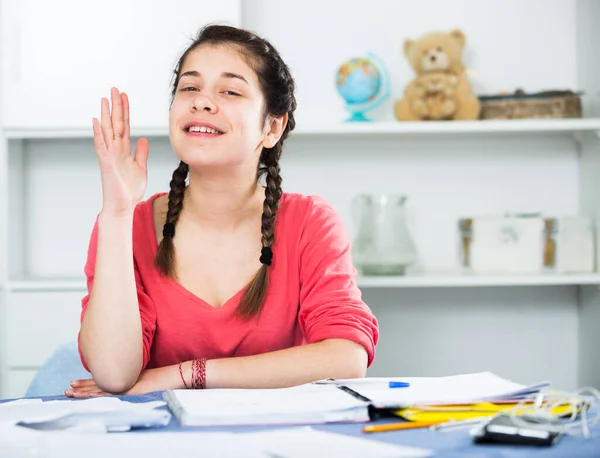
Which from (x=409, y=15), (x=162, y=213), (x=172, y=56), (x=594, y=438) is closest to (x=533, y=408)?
(x=594, y=438)

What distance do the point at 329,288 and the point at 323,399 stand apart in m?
0.56

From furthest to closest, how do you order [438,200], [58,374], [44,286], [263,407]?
[438,200]
[44,286]
[58,374]
[263,407]

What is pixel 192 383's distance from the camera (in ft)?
4.42

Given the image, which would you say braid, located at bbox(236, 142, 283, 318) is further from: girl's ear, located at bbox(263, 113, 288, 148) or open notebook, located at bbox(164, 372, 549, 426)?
open notebook, located at bbox(164, 372, 549, 426)

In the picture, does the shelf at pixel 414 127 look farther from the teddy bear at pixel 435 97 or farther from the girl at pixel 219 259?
the girl at pixel 219 259

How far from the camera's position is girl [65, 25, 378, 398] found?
1.40 meters

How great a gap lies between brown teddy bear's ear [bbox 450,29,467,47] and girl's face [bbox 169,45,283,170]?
3.97 feet

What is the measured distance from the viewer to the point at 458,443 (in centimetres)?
84

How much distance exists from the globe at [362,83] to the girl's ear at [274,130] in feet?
2.79

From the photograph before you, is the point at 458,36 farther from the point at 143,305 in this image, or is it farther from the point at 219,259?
the point at 143,305

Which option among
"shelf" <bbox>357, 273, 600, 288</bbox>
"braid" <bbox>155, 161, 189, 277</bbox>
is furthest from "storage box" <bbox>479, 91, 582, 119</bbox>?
"braid" <bbox>155, 161, 189, 277</bbox>

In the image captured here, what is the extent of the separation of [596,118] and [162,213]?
1620 millimetres

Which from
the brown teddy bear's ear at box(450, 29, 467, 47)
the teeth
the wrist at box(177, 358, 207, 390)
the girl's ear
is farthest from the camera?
the brown teddy bear's ear at box(450, 29, 467, 47)

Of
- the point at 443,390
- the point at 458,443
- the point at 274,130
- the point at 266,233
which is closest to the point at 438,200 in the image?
the point at 274,130
